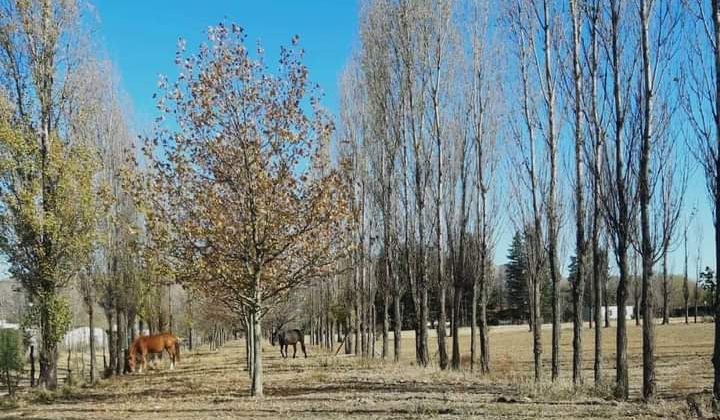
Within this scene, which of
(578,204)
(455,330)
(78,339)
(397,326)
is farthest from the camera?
(78,339)

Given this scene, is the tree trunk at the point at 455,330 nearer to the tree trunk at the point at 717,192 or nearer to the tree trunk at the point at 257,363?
the tree trunk at the point at 257,363

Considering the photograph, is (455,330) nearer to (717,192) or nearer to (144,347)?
(144,347)

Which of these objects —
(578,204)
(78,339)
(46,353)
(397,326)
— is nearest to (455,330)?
(397,326)

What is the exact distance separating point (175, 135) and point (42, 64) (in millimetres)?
8133

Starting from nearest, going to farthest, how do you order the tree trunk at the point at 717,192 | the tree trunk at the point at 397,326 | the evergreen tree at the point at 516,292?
the tree trunk at the point at 717,192
the tree trunk at the point at 397,326
the evergreen tree at the point at 516,292

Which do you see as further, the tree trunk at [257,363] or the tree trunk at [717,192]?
the tree trunk at [257,363]

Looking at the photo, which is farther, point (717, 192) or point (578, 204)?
point (578, 204)

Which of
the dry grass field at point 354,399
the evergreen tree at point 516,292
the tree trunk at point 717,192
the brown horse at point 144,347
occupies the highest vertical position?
the tree trunk at point 717,192

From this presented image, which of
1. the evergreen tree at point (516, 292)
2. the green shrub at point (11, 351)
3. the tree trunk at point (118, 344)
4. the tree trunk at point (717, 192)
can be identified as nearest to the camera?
the tree trunk at point (717, 192)

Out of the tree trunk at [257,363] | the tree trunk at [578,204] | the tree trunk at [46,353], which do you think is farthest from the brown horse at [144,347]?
the tree trunk at [578,204]

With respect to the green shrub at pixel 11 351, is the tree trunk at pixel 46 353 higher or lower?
higher

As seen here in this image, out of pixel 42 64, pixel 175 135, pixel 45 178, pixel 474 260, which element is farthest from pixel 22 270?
pixel 474 260

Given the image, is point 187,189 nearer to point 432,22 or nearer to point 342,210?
point 342,210

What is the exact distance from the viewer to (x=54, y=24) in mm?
19172
